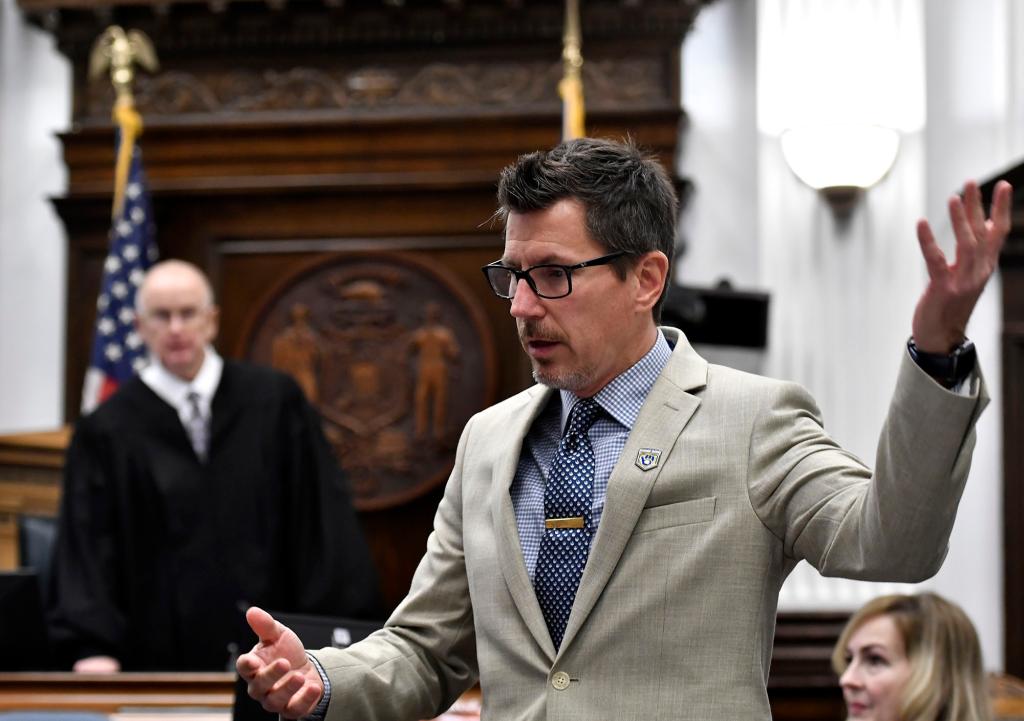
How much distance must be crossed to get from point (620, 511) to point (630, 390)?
0.77ft

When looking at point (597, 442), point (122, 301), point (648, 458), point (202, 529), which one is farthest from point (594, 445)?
point (122, 301)

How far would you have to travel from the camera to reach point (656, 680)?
6.52 feet

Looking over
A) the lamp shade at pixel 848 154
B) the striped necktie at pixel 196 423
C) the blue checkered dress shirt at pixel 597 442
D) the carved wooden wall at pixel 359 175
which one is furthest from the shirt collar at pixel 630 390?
the carved wooden wall at pixel 359 175

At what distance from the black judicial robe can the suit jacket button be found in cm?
302

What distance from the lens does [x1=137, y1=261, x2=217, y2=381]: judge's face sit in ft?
16.4

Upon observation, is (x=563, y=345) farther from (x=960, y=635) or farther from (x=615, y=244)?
(x=960, y=635)

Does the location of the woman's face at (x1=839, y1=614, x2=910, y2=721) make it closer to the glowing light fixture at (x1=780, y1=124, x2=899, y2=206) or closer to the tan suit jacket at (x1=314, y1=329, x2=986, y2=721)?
the tan suit jacket at (x1=314, y1=329, x2=986, y2=721)

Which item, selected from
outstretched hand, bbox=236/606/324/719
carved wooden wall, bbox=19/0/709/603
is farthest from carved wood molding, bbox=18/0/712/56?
outstretched hand, bbox=236/606/324/719

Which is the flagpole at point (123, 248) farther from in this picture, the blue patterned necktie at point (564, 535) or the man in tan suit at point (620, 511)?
the blue patterned necktie at point (564, 535)

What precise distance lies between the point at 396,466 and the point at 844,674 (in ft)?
11.9

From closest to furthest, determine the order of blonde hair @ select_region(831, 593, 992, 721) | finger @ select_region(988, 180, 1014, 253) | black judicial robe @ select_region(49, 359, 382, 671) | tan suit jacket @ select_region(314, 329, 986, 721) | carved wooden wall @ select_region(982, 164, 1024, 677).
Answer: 1. finger @ select_region(988, 180, 1014, 253)
2. tan suit jacket @ select_region(314, 329, 986, 721)
3. blonde hair @ select_region(831, 593, 992, 721)
4. black judicial robe @ select_region(49, 359, 382, 671)
5. carved wooden wall @ select_region(982, 164, 1024, 677)

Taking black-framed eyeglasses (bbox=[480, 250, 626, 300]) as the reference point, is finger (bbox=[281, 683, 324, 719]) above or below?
below

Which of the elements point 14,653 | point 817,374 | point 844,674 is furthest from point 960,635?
point 14,653

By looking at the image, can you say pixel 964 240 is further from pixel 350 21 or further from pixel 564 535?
pixel 350 21
